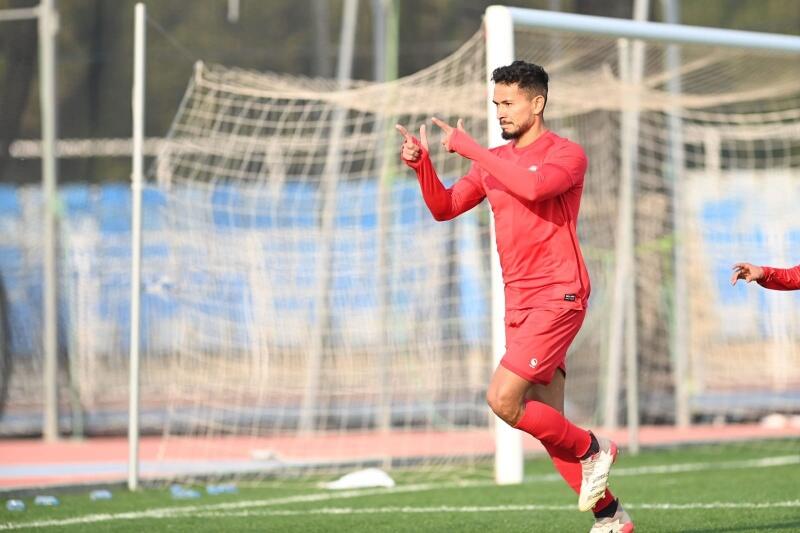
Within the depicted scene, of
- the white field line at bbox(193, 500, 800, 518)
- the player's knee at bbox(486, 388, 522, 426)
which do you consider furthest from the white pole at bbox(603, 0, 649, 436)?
the player's knee at bbox(486, 388, 522, 426)

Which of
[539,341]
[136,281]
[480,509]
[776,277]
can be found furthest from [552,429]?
[136,281]

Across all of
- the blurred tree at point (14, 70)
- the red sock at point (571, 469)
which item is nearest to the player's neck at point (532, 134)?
the red sock at point (571, 469)

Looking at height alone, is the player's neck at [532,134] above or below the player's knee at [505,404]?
above

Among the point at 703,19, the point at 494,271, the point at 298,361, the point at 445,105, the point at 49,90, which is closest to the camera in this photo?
the point at 494,271

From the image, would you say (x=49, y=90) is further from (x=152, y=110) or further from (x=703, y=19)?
(x=703, y=19)

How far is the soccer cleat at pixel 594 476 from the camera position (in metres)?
5.62

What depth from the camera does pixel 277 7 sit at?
49.4 feet

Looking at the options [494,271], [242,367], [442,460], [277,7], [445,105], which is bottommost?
[442,460]

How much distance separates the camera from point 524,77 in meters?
5.77

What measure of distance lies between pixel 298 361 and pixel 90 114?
12.4 feet

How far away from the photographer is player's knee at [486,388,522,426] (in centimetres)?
561

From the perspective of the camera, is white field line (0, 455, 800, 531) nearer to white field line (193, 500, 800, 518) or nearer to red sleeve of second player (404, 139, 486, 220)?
white field line (193, 500, 800, 518)

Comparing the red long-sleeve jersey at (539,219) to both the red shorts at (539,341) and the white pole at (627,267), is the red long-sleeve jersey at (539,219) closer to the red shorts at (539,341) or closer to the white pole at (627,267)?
the red shorts at (539,341)

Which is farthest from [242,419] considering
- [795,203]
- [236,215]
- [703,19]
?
[703,19]
